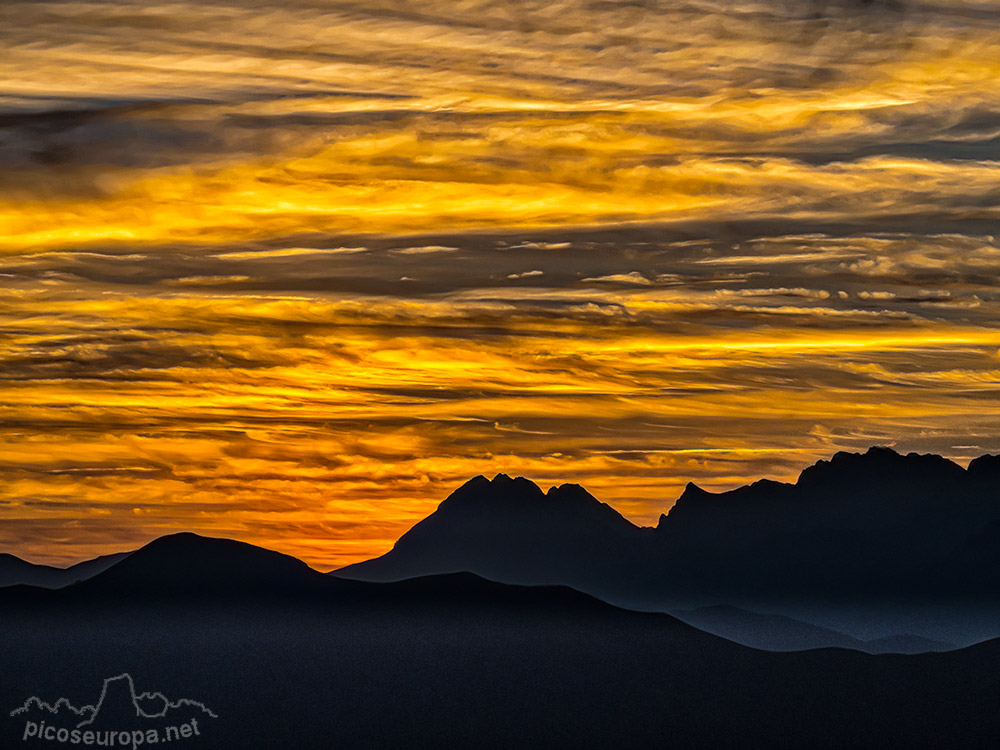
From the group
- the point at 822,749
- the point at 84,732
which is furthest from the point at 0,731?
the point at 822,749

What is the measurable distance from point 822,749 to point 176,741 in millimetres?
112673

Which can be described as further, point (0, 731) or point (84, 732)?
point (0, 731)

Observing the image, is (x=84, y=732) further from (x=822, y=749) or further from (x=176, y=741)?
(x=822, y=749)

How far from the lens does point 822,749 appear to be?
197750mm

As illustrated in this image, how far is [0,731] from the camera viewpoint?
199m

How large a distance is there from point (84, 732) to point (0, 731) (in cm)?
7064

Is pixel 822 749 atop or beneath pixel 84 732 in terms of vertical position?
beneath

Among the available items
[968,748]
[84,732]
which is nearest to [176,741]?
[84,732]

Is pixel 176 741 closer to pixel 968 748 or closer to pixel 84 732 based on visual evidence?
pixel 84 732

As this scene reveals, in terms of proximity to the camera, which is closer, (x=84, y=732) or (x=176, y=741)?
(x=84, y=732)

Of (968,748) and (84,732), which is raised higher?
(84,732)

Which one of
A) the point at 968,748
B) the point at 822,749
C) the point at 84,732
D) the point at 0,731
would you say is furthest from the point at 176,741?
the point at 968,748

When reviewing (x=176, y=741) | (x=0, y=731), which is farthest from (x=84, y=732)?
(x=0, y=731)

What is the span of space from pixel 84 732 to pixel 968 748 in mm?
146707
